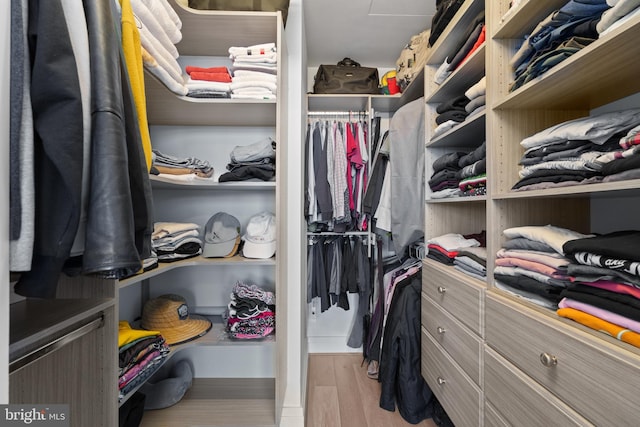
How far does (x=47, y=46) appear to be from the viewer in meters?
0.45

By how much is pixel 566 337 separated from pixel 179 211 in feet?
5.49

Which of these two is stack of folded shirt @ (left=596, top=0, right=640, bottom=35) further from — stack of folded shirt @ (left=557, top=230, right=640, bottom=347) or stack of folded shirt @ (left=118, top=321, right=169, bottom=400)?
stack of folded shirt @ (left=118, top=321, right=169, bottom=400)

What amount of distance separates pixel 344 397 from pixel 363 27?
241 centimetres

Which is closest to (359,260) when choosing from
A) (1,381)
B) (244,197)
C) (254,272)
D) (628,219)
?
(254,272)

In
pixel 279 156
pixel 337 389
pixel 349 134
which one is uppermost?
pixel 349 134

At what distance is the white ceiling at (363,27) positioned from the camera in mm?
1775

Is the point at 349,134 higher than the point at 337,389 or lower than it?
higher

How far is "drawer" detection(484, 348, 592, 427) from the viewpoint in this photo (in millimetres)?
665

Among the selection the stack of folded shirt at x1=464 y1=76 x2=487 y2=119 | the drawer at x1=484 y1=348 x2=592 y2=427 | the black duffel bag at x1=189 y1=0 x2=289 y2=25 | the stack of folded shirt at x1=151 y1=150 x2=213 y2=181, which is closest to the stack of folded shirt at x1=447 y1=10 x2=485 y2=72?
the stack of folded shirt at x1=464 y1=76 x2=487 y2=119

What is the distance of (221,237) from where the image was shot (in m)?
1.41

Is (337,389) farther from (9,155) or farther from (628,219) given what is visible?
(9,155)

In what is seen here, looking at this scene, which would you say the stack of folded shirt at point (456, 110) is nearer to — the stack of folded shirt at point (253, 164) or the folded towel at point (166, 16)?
the stack of folded shirt at point (253, 164)

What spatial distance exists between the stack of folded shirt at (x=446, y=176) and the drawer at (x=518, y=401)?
2.36 feet

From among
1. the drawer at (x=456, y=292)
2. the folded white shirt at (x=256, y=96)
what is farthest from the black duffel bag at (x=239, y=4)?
the drawer at (x=456, y=292)
